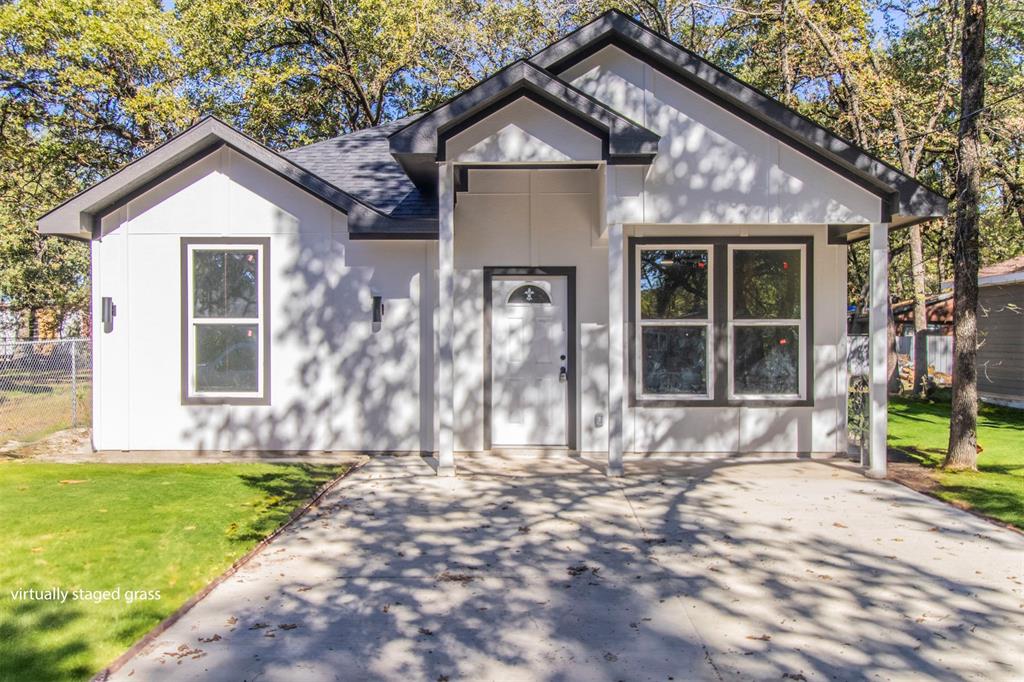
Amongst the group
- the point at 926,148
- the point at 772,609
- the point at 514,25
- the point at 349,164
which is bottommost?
the point at 772,609

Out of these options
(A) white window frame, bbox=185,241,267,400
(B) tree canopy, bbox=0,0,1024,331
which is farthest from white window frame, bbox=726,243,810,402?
(A) white window frame, bbox=185,241,267,400

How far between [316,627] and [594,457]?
17.3 ft

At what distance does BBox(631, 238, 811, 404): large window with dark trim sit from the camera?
29.5 feet

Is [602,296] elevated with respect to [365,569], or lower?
elevated

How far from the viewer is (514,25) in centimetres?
1819

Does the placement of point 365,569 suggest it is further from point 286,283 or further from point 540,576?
point 286,283

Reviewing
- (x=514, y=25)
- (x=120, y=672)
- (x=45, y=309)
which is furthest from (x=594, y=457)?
(x=45, y=309)

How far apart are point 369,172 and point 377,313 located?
92.2 inches

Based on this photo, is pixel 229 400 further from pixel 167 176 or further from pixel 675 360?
pixel 675 360

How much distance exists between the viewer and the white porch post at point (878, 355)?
7781mm

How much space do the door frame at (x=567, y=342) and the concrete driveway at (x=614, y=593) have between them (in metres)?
1.99

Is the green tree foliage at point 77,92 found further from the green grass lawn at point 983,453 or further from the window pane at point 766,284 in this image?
the green grass lawn at point 983,453

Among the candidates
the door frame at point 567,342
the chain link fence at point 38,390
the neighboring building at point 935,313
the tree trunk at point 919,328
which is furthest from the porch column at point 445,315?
the neighboring building at point 935,313

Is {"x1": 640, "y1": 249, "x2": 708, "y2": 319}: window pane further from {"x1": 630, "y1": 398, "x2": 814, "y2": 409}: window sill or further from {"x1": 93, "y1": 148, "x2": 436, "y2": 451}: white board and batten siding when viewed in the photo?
{"x1": 93, "y1": 148, "x2": 436, "y2": 451}: white board and batten siding
